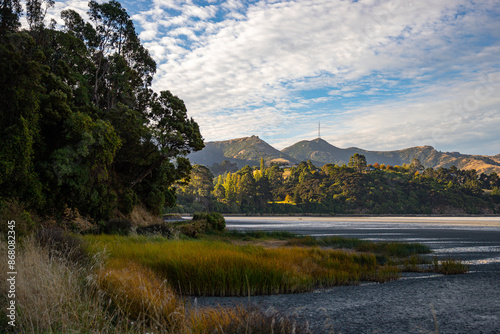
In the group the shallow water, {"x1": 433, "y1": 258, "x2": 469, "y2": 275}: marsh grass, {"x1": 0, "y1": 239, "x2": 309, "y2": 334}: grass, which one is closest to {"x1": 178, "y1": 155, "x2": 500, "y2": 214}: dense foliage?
→ {"x1": 433, "y1": 258, "x2": 469, "y2": 275}: marsh grass

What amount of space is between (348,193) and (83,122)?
10449 centimetres

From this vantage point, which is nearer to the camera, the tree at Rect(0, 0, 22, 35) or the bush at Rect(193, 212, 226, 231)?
the tree at Rect(0, 0, 22, 35)

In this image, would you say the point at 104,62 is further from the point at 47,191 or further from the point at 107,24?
the point at 47,191

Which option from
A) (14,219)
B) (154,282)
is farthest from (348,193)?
(154,282)

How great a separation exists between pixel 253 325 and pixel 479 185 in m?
141

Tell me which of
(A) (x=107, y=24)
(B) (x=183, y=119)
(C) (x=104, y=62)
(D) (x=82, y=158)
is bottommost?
Answer: (D) (x=82, y=158)

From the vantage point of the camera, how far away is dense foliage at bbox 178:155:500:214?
10600 centimetres

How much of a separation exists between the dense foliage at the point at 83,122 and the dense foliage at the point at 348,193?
229 feet

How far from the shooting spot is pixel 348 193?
114000mm

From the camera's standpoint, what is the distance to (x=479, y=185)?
120m

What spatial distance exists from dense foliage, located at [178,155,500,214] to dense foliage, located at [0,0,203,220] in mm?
69948

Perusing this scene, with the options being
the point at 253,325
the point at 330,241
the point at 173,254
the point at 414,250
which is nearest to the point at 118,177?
the point at 330,241

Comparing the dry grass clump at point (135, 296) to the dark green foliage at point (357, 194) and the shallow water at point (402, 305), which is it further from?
the dark green foliage at point (357, 194)

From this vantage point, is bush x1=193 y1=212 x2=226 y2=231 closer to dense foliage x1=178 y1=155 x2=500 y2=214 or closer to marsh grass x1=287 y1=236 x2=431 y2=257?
marsh grass x1=287 y1=236 x2=431 y2=257
